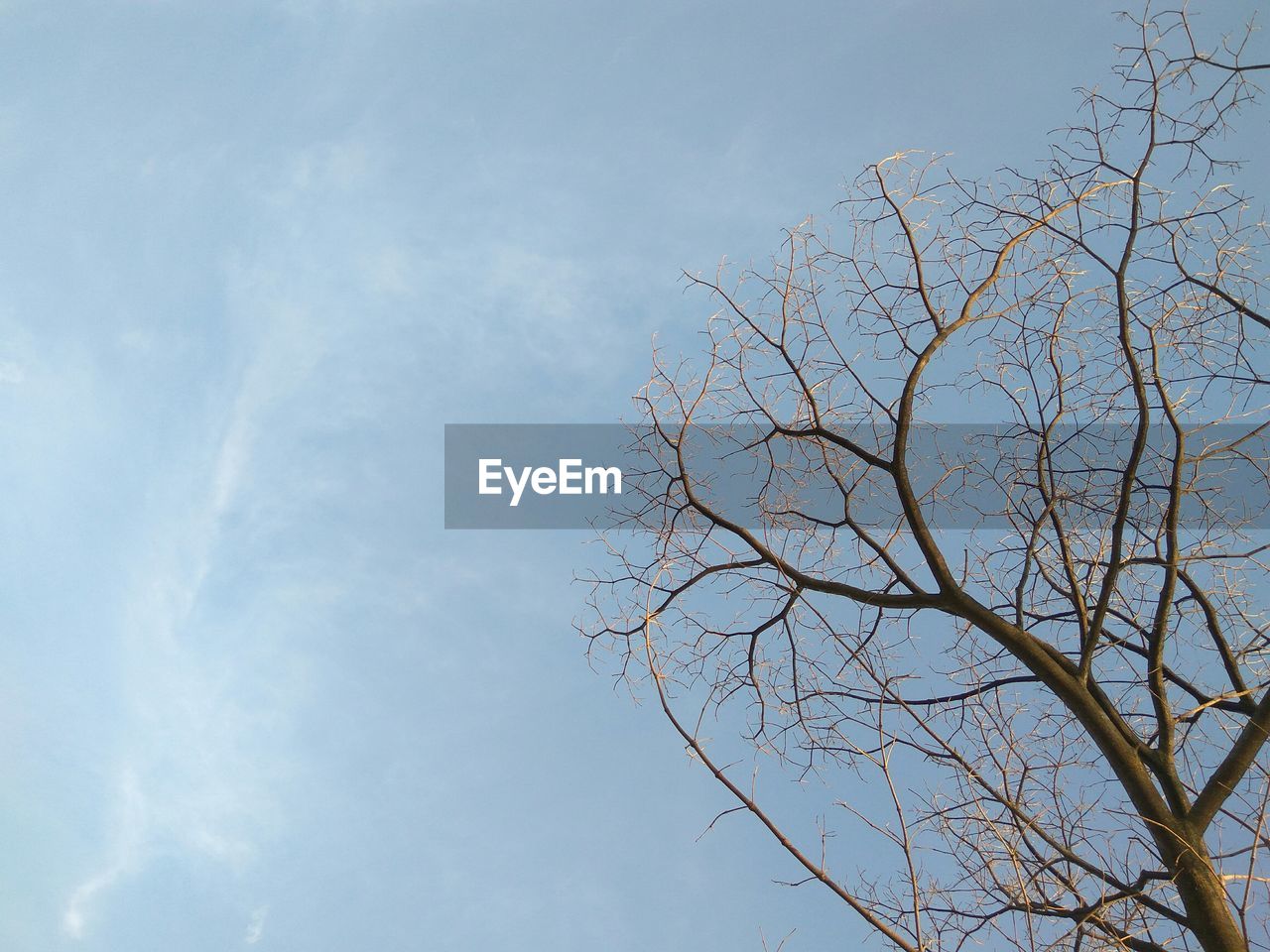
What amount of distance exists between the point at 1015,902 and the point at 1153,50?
3.88m

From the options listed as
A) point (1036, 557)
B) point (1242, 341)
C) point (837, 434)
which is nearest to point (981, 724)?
point (1036, 557)

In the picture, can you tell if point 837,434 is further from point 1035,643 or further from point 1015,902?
point 1015,902

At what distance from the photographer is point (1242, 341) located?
487cm

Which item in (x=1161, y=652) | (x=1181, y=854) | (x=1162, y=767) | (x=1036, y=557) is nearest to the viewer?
(x=1181, y=854)

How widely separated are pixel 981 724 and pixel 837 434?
1557mm

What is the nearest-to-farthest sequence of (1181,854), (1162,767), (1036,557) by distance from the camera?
(1181,854), (1162,767), (1036,557)

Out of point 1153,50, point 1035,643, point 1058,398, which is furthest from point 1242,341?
point 1035,643

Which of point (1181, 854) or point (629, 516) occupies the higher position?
point (629, 516)

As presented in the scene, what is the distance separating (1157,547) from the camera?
464 centimetres

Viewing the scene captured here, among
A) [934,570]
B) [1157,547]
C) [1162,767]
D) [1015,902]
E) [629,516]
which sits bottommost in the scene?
[1015,902]

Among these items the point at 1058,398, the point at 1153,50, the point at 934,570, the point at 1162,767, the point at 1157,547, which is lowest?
the point at 1162,767

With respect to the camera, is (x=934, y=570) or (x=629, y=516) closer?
(x=934, y=570)

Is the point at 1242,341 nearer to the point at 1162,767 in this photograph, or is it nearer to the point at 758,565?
the point at 1162,767

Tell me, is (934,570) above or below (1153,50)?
below
